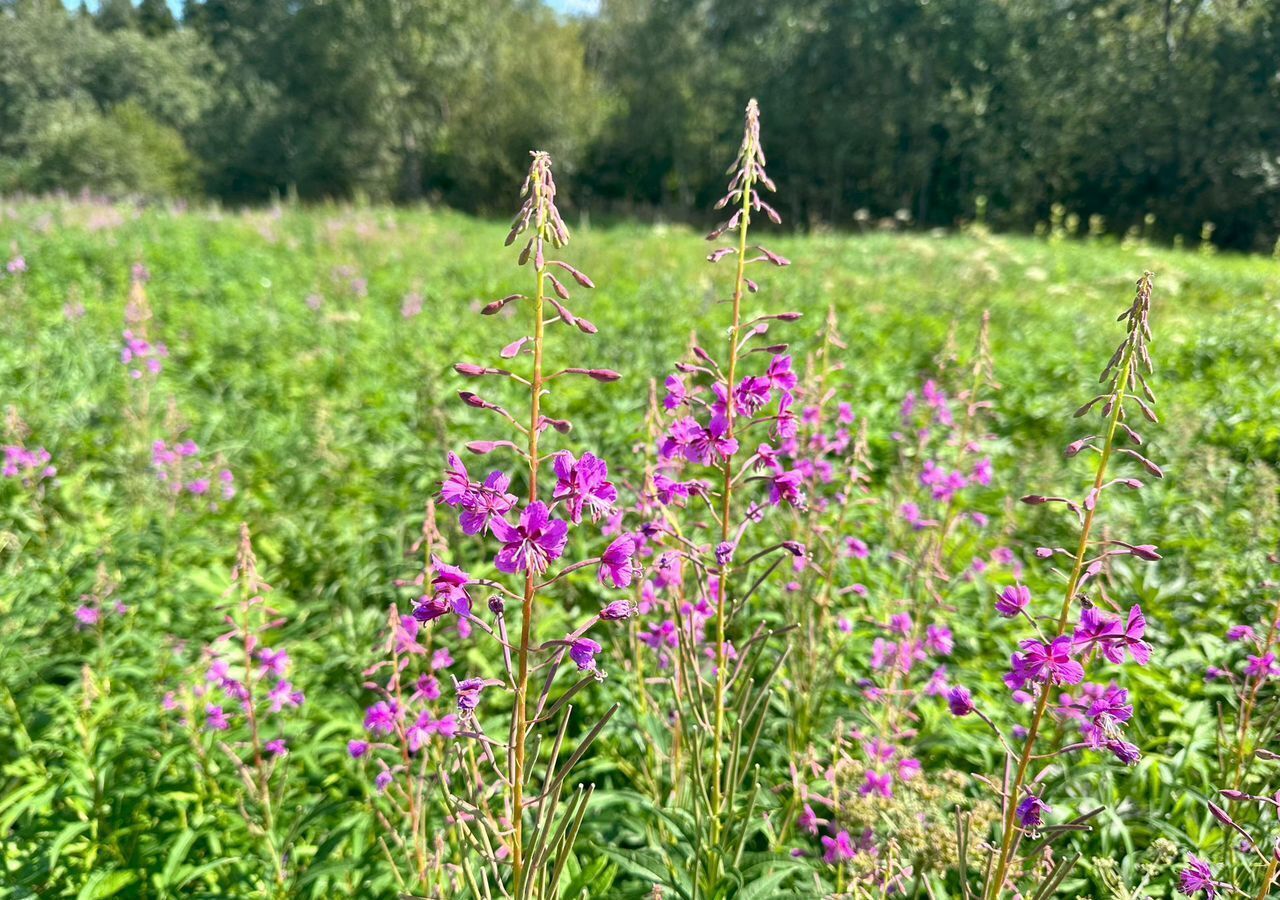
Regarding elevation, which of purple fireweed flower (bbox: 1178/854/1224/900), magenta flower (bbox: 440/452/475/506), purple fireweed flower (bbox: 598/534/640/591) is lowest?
purple fireweed flower (bbox: 1178/854/1224/900)

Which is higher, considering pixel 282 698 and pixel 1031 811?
pixel 1031 811

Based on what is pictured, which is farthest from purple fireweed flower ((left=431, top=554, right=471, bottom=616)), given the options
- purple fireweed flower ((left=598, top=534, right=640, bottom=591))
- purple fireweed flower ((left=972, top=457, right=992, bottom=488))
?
purple fireweed flower ((left=972, top=457, right=992, bottom=488))

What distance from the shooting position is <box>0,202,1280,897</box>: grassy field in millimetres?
2414

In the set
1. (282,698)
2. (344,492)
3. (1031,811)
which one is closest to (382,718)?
(282,698)

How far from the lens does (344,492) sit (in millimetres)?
4516

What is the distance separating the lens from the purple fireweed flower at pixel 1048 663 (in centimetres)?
130

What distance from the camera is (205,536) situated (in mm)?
4055

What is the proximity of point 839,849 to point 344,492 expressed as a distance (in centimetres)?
352

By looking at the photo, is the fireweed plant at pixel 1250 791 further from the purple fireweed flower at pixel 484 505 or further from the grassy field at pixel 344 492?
the purple fireweed flower at pixel 484 505

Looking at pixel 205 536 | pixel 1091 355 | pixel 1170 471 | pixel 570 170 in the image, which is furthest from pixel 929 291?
pixel 570 170

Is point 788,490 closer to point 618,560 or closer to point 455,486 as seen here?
point 618,560

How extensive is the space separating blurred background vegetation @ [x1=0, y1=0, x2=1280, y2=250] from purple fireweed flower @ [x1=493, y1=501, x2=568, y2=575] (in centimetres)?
1718

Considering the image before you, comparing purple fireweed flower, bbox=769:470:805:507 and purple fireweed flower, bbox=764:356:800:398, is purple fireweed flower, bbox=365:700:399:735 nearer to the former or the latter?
purple fireweed flower, bbox=769:470:805:507

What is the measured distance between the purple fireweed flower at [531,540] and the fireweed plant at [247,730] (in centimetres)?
119
